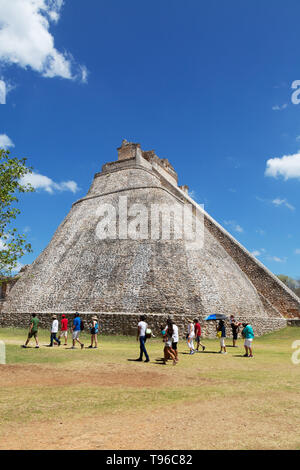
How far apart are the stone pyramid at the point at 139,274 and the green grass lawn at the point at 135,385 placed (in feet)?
25.9

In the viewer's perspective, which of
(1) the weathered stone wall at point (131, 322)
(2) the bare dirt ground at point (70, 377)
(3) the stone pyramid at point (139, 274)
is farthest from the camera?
(3) the stone pyramid at point (139, 274)

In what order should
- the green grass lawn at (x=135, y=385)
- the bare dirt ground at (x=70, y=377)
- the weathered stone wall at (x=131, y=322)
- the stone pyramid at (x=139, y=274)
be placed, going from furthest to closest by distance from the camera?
the stone pyramid at (x=139, y=274) < the weathered stone wall at (x=131, y=322) < the bare dirt ground at (x=70, y=377) < the green grass lawn at (x=135, y=385)

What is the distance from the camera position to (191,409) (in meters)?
6.59

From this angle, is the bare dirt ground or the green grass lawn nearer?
the green grass lawn

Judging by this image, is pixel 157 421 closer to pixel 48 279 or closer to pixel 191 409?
pixel 191 409

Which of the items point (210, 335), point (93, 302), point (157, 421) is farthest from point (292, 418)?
point (93, 302)

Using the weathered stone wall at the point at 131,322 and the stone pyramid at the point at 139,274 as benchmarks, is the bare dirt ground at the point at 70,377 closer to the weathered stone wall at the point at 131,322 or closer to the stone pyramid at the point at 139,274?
the weathered stone wall at the point at 131,322

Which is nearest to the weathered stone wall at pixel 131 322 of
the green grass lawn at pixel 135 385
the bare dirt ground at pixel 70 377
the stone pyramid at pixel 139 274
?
the stone pyramid at pixel 139 274

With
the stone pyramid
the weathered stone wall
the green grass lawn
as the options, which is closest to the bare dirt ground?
the green grass lawn

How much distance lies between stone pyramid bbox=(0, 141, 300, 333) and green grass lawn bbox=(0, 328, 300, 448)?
311 inches

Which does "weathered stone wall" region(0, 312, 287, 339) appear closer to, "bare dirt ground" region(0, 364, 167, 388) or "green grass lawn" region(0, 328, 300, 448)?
"green grass lawn" region(0, 328, 300, 448)

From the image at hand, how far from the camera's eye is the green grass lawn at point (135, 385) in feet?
21.1

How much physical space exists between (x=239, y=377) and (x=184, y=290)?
41.8ft

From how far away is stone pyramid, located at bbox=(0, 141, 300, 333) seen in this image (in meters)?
22.5
